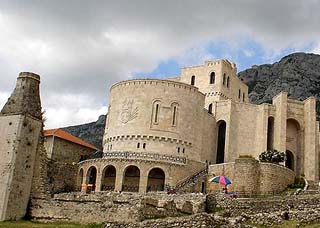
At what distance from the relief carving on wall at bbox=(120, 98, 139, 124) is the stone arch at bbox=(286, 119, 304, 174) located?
75.0 feet

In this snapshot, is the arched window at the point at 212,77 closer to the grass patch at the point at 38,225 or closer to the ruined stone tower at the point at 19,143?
the ruined stone tower at the point at 19,143

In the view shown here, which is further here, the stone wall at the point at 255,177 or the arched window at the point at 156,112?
the arched window at the point at 156,112

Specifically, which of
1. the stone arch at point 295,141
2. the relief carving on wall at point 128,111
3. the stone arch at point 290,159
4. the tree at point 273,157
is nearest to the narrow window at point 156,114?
the relief carving on wall at point 128,111

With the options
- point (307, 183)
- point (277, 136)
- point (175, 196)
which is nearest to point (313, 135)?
point (277, 136)

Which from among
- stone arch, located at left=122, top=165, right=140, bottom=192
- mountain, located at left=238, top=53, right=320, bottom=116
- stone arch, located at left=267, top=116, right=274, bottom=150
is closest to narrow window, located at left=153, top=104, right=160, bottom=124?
stone arch, located at left=122, top=165, right=140, bottom=192

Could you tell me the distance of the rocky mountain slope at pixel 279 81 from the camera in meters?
115

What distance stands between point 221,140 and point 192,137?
870 cm

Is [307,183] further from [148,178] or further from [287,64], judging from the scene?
[287,64]

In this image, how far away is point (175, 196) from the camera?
44.8 metres

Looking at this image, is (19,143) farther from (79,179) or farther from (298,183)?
(298,183)

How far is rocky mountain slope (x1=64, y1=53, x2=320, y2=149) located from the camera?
377 ft

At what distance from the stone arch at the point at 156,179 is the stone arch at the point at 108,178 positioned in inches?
165

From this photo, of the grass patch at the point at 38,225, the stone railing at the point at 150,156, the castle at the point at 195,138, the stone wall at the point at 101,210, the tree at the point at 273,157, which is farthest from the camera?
the tree at the point at 273,157

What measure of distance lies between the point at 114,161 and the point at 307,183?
22.5 m
